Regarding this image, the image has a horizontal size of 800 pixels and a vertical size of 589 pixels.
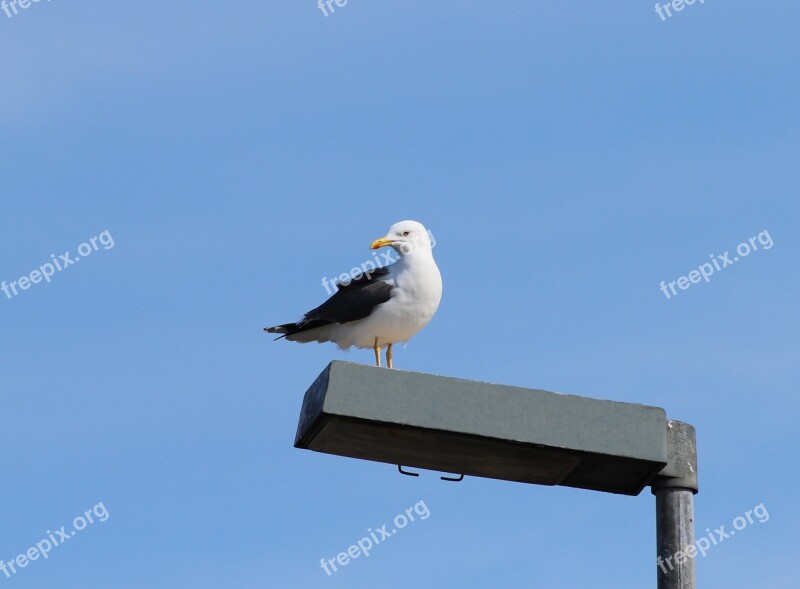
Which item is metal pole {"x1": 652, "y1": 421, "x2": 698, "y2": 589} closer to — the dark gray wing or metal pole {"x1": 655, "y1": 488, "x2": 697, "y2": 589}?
metal pole {"x1": 655, "y1": 488, "x2": 697, "y2": 589}

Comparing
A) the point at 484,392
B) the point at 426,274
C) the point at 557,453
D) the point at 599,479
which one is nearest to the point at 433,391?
the point at 484,392

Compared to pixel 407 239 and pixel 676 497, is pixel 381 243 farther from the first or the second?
pixel 676 497

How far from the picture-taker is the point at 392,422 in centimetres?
620

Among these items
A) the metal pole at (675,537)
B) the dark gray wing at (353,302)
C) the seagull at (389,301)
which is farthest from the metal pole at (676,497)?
the dark gray wing at (353,302)

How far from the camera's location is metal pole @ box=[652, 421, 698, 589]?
6.23 meters

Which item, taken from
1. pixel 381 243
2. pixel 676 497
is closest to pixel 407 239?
pixel 381 243

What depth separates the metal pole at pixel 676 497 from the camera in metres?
6.23

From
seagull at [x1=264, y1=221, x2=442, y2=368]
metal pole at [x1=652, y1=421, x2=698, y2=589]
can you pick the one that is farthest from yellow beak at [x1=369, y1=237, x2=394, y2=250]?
metal pole at [x1=652, y1=421, x2=698, y2=589]

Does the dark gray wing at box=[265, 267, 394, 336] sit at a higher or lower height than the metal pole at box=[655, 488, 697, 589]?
higher

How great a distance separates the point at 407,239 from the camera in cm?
1091

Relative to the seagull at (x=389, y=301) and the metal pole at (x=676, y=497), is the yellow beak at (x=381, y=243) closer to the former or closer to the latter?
the seagull at (x=389, y=301)

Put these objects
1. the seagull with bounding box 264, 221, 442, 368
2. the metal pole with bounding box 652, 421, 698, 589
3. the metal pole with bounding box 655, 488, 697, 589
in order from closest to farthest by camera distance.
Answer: the metal pole with bounding box 655, 488, 697, 589
the metal pole with bounding box 652, 421, 698, 589
the seagull with bounding box 264, 221, 442, 368

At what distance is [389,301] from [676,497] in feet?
14.5

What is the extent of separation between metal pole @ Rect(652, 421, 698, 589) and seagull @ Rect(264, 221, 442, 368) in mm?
4220
